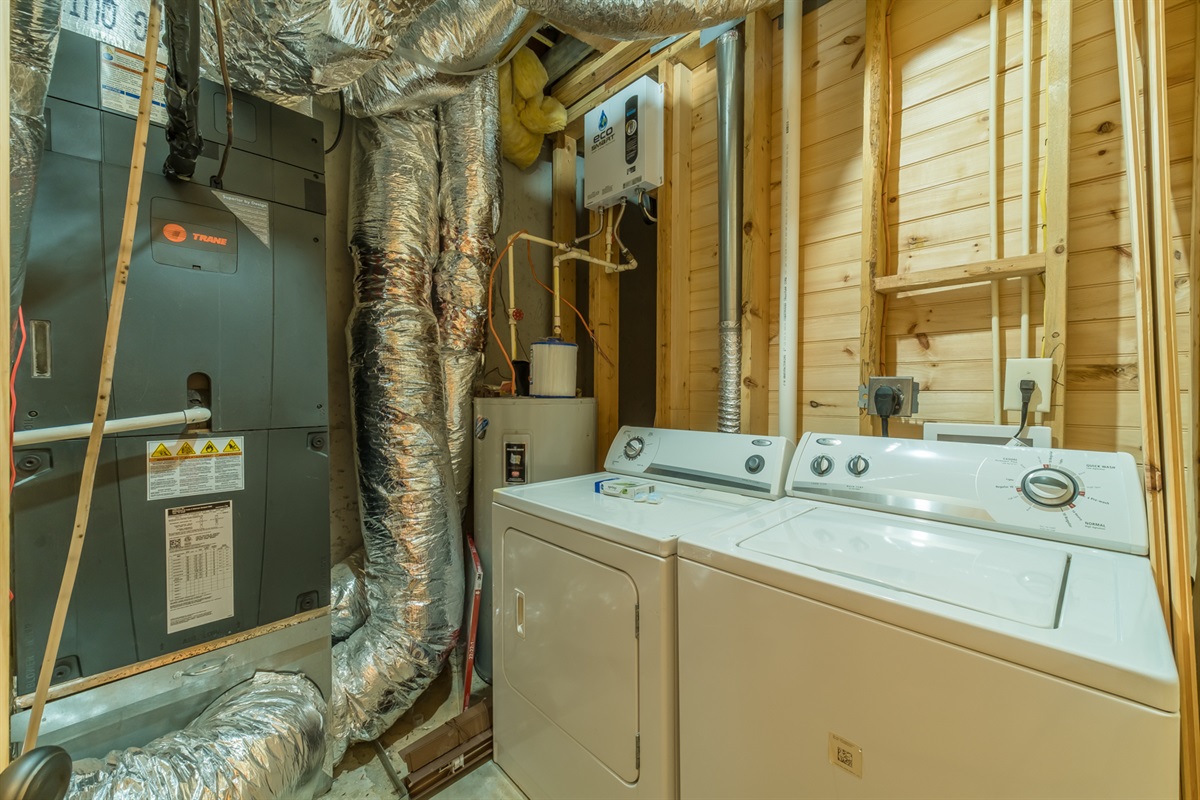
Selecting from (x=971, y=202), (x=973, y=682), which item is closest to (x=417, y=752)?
(x=973, y=682)

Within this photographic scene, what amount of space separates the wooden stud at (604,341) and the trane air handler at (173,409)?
47.2 inches

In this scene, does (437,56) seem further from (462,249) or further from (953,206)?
(953,206)

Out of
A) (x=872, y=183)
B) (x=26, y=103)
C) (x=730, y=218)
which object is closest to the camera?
(x=26, y=103)

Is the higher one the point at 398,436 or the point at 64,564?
the point at 398,436

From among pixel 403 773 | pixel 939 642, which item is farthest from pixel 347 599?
pixel 939 642

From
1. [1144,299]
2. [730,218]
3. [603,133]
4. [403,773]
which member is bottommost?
[403,773]

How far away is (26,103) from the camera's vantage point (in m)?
0.92

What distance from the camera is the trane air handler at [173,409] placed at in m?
0.97

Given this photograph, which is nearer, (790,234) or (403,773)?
(403,773)

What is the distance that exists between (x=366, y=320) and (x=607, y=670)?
1349mm

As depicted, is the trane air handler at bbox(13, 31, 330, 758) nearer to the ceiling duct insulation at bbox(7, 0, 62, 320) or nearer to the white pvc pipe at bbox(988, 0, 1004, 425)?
the ceiling duct insulation at bbox(7, 0, 62, 320)

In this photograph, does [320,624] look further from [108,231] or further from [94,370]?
[108,231]

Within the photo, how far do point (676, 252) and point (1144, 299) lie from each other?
4.52ft

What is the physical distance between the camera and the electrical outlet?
1.13m
